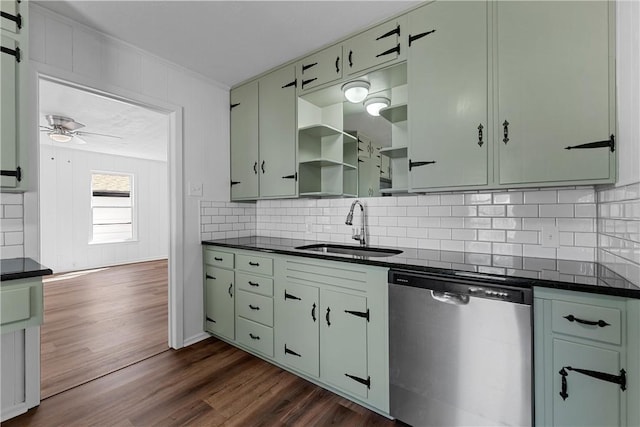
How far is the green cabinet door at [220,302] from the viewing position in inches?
103

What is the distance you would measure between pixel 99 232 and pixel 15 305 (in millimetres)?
6177

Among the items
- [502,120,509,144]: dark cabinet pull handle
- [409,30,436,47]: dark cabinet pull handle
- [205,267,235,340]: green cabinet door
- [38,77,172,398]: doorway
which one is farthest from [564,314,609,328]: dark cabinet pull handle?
[38,77,172,398]: doorway

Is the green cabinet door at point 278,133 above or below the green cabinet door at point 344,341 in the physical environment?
above

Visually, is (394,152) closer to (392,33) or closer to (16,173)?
(392,33)

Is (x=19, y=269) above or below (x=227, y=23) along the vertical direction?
below

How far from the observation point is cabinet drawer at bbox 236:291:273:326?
2.31 m

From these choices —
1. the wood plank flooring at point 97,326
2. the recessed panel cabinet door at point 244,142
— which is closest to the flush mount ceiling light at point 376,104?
the recessed panel cabinet door at point 244,142

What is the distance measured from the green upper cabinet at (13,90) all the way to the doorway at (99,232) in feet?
1.27

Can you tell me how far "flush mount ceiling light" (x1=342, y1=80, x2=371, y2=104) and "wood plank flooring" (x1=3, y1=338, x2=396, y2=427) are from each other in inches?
86.5

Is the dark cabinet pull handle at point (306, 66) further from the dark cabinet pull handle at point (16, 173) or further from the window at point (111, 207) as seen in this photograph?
the window at point (111, 207)

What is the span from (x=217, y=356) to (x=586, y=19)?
10.7 feet

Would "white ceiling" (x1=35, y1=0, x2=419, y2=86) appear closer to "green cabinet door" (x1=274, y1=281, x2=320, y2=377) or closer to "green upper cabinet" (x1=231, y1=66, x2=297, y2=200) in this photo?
"green upper cabinet" (x1=231, y1=66, x2=297, y2=200)

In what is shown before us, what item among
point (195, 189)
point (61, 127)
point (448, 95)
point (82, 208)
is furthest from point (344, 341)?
point (82, 208)

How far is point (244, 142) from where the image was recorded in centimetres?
297
